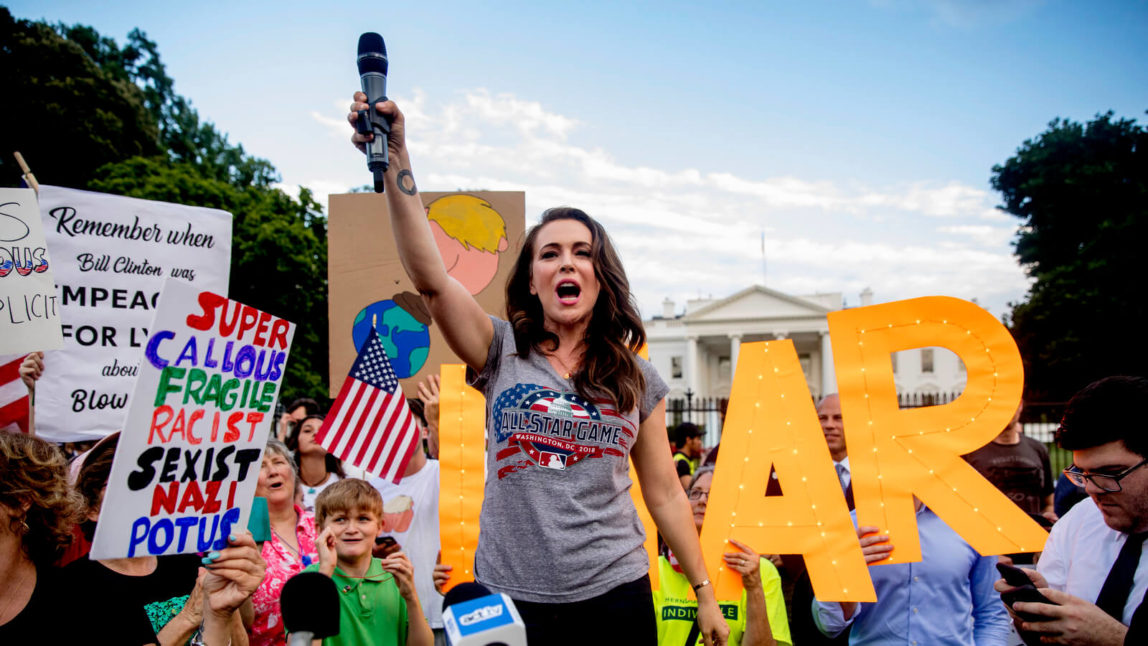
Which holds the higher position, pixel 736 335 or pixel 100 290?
pixel 736 335

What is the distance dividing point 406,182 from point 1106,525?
263 cm

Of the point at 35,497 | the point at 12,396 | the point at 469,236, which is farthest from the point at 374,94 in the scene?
the point at 12,396

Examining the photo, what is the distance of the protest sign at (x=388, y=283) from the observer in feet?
15.5

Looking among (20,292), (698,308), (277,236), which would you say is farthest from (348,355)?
(698,308)

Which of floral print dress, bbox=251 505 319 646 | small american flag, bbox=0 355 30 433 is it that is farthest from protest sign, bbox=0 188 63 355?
floral print dress, bbox=251 505 319 646

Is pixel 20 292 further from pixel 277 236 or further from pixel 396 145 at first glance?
pixel 277 236

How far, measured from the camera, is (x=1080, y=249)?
120 feet

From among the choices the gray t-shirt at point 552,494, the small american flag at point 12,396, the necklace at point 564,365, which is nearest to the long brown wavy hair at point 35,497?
the gray t-shirt at point 552,494

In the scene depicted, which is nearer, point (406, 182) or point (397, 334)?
point (406, 182)

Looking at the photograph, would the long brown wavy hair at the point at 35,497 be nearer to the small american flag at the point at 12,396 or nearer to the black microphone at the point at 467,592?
the black microphone at the point at 467,592

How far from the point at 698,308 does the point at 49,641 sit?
68226 millimetres

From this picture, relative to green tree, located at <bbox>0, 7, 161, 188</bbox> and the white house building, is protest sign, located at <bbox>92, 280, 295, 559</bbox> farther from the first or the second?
the white house building

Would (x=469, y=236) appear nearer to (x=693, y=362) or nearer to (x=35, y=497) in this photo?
(x=35, y=497)

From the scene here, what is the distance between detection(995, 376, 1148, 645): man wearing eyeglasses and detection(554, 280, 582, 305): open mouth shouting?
1.65 m
